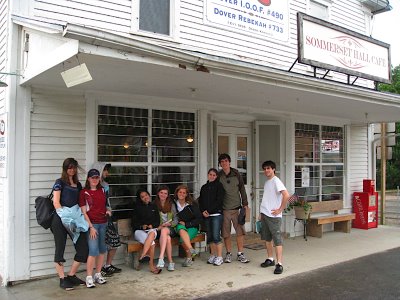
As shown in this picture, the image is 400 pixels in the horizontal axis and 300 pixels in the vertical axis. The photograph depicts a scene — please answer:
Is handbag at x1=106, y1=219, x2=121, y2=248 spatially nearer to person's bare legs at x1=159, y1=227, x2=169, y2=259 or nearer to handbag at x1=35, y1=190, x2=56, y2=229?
person's bare legs at x1=159, y1=227, x2=169, y2=259

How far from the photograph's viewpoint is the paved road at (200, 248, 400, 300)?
5.03 metres

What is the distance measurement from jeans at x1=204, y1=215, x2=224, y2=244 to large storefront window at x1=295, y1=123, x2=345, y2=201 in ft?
10.6

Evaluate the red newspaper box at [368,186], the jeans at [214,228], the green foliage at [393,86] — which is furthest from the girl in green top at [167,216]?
the green foliage at [393,86]

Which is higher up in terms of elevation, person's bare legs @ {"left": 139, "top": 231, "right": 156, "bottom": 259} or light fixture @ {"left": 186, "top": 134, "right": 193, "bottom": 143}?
light fixture @ {"left": 186, "top": 134, "right": 193, "bottom": 143}

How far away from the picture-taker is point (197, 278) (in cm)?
573

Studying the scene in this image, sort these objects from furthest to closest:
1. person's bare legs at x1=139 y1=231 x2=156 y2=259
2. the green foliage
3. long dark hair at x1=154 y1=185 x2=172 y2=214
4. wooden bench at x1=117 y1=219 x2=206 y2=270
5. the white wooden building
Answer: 1. the green foliage
2. long dark hair at x1=154 y1=185 x2=172 y2=214
3. wooden bench at x1=117 y1=219 x2=206 y2=270
4. person's bare legs at x1=139 y1=231 x2=156 y2=259
5. the white wooden building

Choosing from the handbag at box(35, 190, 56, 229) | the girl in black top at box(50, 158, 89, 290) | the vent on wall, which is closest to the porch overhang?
the girl in black top at box(50, 158, 89, 290)

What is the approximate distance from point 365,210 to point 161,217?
5.89 metres

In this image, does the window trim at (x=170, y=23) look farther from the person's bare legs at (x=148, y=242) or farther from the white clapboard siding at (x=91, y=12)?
the person's bare legs at (x=148, y=242)

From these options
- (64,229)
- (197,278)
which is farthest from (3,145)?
(197,278)

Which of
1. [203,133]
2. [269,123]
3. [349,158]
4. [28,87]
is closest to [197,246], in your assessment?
[203,133]

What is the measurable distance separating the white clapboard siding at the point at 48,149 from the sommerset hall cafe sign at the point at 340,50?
12.8ft

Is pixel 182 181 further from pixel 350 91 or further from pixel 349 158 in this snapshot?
pixel 349 158

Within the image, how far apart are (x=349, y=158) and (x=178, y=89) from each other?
5916mm
